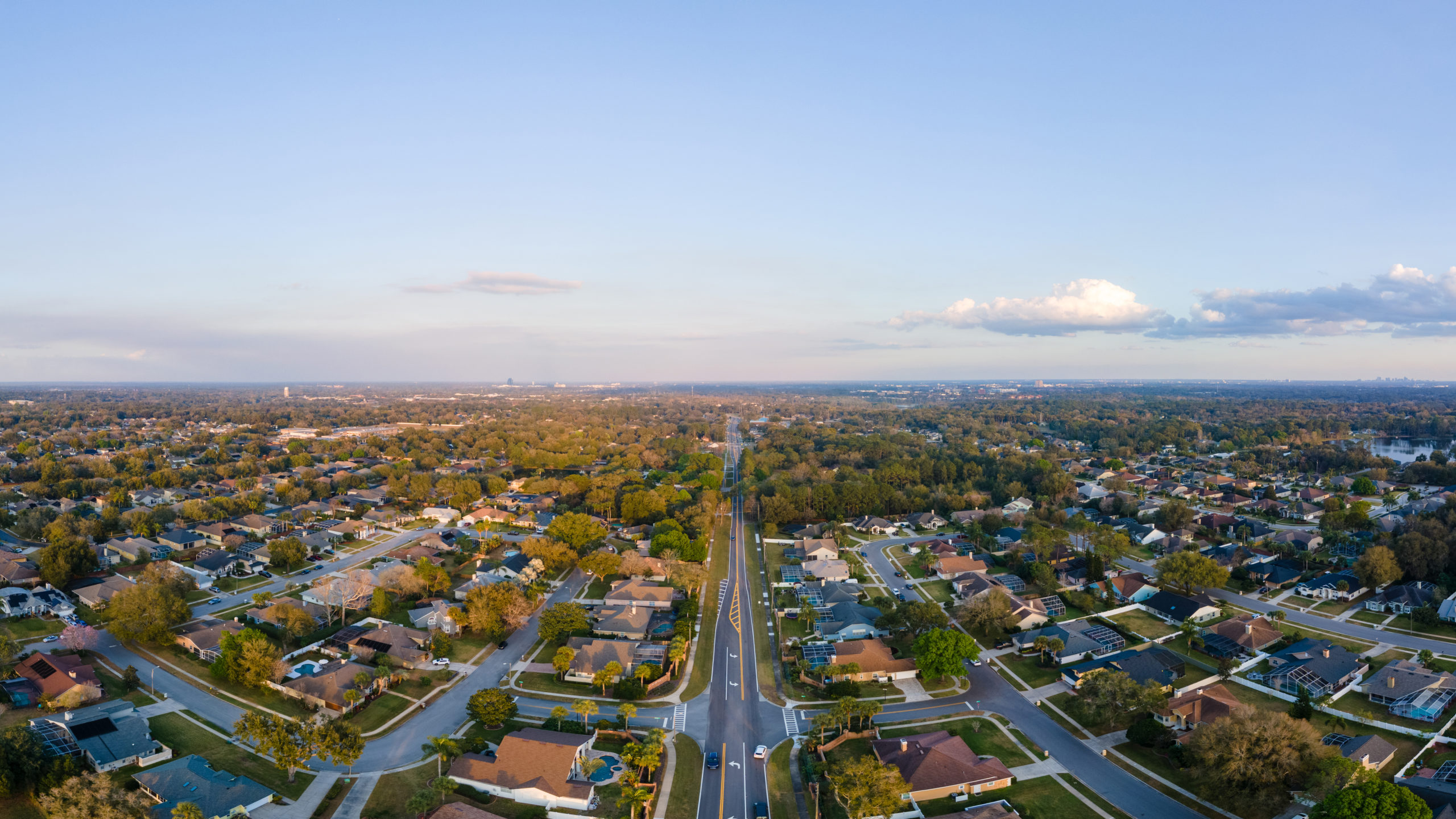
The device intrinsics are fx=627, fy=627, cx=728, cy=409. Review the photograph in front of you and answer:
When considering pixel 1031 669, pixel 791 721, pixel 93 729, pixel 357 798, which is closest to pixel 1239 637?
pixel 1031 669

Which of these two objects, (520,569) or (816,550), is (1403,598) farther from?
(520,569)

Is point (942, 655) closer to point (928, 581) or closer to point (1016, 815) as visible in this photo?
point (1016, 815)

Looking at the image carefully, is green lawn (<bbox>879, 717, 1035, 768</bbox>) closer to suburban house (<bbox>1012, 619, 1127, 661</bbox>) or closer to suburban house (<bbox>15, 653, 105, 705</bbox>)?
suburban house (<bbox>1012, 619, 1127, 661</bbox>)

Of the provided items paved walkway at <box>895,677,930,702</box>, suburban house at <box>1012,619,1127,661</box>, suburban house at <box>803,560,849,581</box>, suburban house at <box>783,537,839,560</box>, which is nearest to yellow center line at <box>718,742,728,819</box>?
paved walkway at <box>895,677,930,702</box>

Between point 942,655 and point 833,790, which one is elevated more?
point 942,655

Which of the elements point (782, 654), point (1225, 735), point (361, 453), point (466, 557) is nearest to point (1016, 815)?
point (1225, 735)

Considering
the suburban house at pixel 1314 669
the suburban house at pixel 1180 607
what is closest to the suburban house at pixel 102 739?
the suburban house at pixel 1314 669

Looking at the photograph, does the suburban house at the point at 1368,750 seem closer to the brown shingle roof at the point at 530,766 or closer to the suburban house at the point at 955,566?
the suburban house at the point at 955,566
